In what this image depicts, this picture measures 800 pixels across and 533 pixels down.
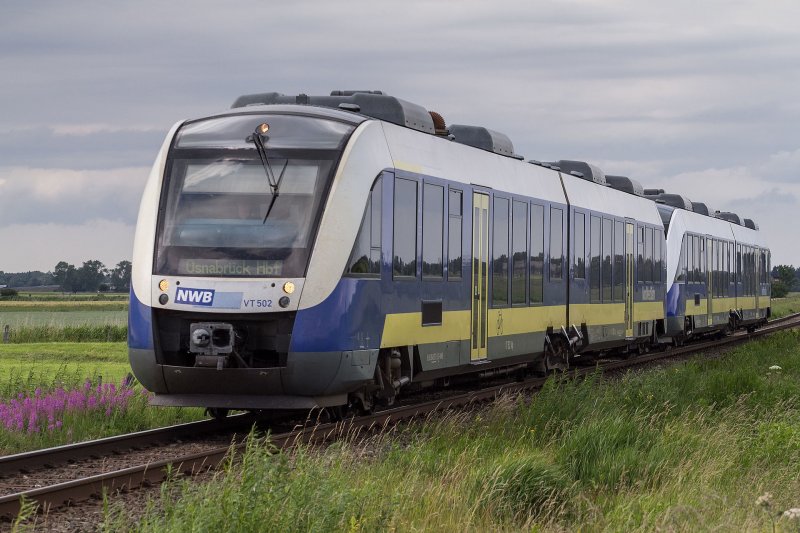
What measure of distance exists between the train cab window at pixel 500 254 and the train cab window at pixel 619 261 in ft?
25.0

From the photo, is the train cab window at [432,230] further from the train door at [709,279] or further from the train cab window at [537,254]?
the train door at [709,279]

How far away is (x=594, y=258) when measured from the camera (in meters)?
23.5

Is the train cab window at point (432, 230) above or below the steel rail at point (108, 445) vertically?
above

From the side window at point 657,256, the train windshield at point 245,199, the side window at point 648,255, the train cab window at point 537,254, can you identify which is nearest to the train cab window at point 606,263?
the side window at point 648,255

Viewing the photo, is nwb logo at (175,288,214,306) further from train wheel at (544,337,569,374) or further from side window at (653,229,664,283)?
side window at (653,229,664,283)

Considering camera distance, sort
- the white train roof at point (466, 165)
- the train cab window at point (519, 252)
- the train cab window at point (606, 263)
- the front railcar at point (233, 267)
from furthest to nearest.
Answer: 1. the train cab window at point (606, 263)
2. the train cab window at point (519, 252)
3. the white train roof at point (466, 165)
4. the front railcar at point (233, 267)

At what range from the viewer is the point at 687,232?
3397 cm

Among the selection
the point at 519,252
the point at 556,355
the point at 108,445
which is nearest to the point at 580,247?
the point at 556,355

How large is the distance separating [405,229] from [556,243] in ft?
23.1

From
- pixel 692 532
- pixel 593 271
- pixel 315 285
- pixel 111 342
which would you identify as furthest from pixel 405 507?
pixel 111 342

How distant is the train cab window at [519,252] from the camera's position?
1852cm

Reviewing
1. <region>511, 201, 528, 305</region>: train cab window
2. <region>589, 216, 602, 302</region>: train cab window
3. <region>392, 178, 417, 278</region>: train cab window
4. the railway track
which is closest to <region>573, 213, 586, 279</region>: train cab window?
<region>589, 216, 602, 302</region>: train cab window

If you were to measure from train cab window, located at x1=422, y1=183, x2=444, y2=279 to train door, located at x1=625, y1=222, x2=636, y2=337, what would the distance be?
454 inches

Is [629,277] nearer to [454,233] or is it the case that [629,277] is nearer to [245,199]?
[454,233]
